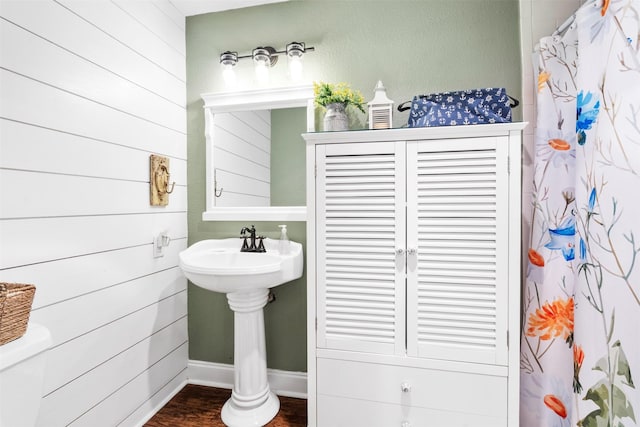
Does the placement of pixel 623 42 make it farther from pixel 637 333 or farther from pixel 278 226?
pixel 278 226

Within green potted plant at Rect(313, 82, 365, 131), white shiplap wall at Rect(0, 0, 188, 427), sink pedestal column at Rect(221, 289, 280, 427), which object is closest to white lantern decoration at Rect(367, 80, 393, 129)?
green potted plant at Rect(313, 82, 365, 131)

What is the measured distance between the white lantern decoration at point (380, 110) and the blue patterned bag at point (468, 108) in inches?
8.7

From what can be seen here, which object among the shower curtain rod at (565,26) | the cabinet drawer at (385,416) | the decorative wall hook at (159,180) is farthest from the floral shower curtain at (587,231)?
the decorative wall hook at (159,180)

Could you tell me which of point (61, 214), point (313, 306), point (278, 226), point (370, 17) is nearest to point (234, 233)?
point (278, 226)

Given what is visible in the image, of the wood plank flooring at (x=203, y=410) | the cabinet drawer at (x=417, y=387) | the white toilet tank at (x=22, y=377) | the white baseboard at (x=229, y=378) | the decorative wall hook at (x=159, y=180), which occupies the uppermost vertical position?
the decorative wall hook at (x=159, y=180)

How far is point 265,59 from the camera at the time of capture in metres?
1.99

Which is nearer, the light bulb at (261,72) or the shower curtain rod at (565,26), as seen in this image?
the shower curtain rod at (565,26)

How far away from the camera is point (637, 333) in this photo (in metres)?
→ 0.93

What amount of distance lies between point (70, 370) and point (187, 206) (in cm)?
108

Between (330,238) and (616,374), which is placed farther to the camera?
(330,238)

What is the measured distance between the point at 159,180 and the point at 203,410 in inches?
53.0

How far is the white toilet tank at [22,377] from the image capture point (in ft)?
2.77

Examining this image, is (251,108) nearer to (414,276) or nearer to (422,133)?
(422,133)

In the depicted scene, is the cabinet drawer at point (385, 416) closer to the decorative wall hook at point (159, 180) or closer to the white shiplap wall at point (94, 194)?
the white shiplap wall at point (94, 194)
